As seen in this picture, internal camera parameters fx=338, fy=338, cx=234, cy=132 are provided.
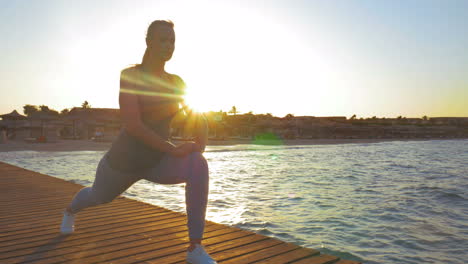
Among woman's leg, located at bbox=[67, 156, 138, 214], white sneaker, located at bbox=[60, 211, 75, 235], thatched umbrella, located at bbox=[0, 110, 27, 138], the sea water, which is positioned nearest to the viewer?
woman's leg, located at bbox=[67, 156, 138, 214]

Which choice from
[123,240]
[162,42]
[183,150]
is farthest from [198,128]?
[123,240]

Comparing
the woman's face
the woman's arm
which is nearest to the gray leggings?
the woman's arm

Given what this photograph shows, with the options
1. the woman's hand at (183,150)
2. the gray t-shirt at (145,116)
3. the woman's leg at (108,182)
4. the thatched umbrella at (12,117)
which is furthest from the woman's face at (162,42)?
the thatched umbrella at (12,117)

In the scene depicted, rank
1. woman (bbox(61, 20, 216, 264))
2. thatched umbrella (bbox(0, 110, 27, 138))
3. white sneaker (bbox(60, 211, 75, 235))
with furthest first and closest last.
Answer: thatched umbrella (bbox(0, 110, 27, 138))
white sneaker (bbox(60, 211, 75, 235))
woman (bbox(61, 20, 216, 264))

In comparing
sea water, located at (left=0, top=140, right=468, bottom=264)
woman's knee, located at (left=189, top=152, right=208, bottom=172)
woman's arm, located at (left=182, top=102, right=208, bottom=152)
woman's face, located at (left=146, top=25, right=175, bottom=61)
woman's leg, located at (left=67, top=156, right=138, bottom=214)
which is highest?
woman's face, located at (left=146, top=25, right=175, bottom=61)

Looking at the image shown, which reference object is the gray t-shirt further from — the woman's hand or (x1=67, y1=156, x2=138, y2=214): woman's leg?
the woman's hand

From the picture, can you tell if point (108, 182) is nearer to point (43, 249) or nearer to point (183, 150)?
point (183, 150)

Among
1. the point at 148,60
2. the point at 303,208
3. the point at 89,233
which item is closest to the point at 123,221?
the point at 89,233

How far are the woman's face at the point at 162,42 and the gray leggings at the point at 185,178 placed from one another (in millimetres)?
758

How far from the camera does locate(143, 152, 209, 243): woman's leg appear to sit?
2398 millimetres

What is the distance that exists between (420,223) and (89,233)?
6.40 m

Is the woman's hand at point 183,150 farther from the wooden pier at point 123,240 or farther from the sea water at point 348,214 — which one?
the sea water at point 348,214

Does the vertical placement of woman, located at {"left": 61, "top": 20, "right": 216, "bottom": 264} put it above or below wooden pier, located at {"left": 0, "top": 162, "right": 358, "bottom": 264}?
above

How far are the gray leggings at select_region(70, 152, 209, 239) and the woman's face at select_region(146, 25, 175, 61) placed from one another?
0.76 meters
